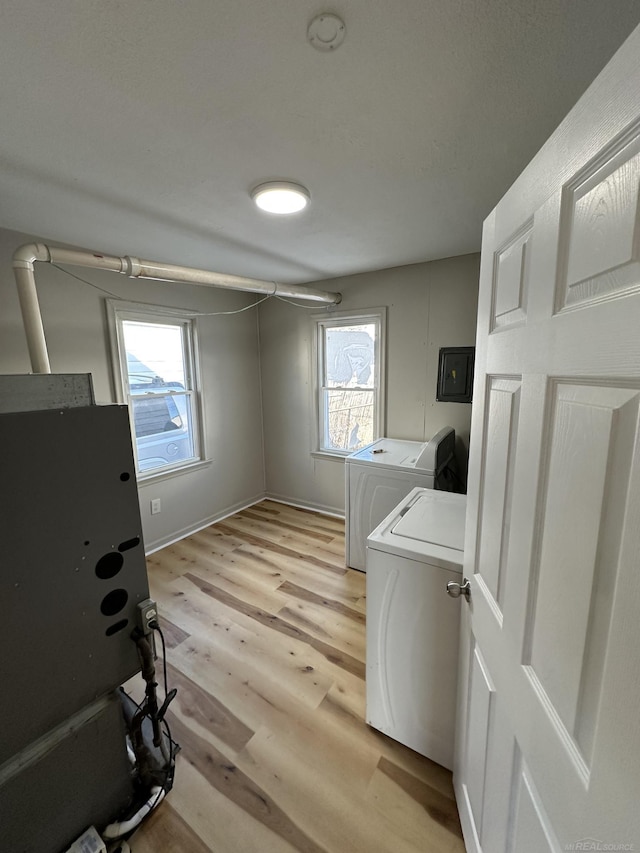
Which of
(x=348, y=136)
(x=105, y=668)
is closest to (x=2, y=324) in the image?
(x=105, y=668)

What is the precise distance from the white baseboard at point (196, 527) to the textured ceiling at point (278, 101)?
2460 millimetres

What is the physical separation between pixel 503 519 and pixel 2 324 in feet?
9.14

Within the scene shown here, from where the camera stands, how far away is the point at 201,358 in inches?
126

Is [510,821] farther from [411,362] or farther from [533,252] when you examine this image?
[411,362]

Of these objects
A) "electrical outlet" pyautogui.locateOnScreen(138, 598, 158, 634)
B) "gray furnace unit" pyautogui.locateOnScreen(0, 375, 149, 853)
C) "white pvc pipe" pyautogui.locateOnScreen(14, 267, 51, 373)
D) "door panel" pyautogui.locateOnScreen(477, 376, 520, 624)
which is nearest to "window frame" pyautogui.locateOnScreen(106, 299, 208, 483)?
"white pvc pipe" pyautogui.locateOnScreen(14, 267, 51, 373)

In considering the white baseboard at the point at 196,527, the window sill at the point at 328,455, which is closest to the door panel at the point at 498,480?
the window sill at the point at 328,455

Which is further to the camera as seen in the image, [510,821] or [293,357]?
[293,357]

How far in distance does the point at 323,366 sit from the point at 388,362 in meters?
0.73

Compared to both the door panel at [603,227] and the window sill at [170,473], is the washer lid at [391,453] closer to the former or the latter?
the window sill at [170,473]

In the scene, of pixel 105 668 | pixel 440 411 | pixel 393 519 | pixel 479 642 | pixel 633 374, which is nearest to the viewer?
pixel 633 374

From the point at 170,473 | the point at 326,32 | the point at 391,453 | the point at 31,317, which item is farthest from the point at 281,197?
the point at 170,473

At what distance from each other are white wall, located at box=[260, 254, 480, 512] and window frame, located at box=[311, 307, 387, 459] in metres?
0.05

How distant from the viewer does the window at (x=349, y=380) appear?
3.13 metres

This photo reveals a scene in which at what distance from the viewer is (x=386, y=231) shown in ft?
6.72
